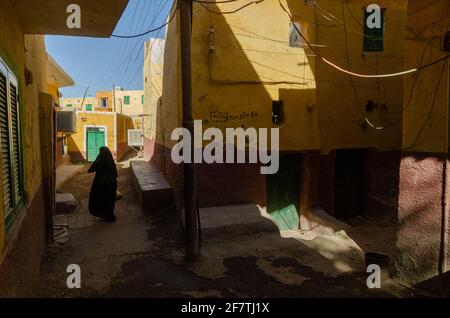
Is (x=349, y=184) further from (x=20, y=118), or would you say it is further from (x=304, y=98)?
(x=20, y=118)

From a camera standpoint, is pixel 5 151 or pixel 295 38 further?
pixel 295 38

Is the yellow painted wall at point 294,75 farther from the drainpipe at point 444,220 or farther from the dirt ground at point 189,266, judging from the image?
the drainpipe at point 444,220

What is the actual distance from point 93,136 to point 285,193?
716 inches

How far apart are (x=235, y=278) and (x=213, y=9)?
6.01 m

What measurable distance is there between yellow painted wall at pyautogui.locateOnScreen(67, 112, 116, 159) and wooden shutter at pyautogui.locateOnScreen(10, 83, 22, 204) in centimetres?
2034

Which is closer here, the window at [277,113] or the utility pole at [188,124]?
the utility pole at [188,124]

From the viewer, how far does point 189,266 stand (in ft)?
19.3

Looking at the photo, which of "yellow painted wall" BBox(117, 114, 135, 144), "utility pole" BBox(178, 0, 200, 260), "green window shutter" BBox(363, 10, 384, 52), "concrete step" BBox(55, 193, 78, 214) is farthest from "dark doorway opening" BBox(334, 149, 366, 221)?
"yellow painted wall" BBox(117, 114, 135, 144)

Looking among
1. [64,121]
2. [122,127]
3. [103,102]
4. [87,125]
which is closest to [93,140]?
[87,125]

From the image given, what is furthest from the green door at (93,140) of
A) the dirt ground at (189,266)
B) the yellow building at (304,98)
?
the dirt ground at (189,266)

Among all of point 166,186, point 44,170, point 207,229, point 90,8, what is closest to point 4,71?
point 90,8

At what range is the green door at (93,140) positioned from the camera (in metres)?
23.6

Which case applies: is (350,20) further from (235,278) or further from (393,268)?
(235,278)

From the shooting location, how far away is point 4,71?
3184 millimetres
